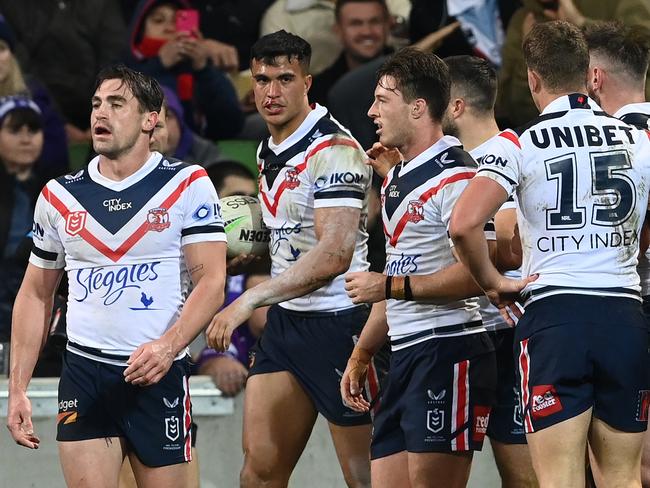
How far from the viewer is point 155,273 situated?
215 inches

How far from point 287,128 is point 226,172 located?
2514 millimetres

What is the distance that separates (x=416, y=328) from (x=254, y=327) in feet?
7.79

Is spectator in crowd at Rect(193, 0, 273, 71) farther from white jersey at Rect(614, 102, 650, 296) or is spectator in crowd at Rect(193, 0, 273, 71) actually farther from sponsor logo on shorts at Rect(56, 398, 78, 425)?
sponsor logo on shorts at Rect(56, 398, 78, 425)

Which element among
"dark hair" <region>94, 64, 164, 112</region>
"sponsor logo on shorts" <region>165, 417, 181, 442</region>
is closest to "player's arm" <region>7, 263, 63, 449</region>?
"sponsor logo on shorts" <region>165, 417, 181, 442</region>

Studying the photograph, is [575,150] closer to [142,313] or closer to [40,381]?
[142,313]

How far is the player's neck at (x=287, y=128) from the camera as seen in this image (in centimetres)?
642

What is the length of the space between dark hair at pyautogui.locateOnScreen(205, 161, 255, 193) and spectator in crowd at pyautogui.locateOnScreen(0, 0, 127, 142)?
112cm

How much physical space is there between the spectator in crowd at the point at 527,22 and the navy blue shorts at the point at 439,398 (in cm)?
358

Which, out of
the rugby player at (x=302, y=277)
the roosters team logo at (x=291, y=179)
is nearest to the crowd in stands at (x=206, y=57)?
the rugby player at (x=302, y=277)

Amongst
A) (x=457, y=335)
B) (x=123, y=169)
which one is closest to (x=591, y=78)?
(x=457, y=335)

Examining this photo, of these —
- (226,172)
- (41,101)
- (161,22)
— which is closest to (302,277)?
(226,172)

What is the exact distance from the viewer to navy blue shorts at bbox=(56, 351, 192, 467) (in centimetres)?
536

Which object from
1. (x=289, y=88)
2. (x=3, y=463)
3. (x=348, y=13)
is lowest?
(x=3, y=463)

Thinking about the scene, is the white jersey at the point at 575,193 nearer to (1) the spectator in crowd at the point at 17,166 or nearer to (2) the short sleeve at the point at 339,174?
(2) the short sleeve at the point at 339,174
